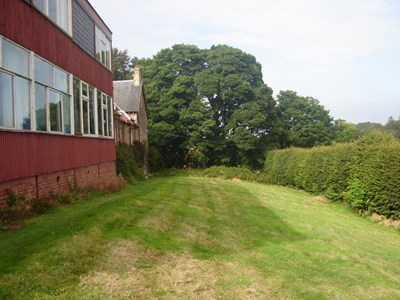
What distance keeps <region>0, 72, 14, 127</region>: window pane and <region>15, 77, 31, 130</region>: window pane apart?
0.83ft

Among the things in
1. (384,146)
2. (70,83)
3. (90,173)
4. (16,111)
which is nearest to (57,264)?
(16,111)

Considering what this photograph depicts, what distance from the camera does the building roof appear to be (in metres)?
37.5

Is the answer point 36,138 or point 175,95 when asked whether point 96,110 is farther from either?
point 175,95

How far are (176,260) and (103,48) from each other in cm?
1453

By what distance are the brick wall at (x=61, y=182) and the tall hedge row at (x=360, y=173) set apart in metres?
12.2

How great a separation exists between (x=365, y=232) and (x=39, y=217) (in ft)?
36.7

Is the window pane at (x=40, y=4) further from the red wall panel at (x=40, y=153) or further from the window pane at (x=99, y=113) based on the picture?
the window pane at (x=99, y=113)

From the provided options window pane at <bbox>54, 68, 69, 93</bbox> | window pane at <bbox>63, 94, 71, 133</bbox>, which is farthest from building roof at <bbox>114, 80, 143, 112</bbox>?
window pane at <bbox>54, 68, 69, 93</bbox>

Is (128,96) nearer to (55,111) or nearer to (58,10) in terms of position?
(58,10)

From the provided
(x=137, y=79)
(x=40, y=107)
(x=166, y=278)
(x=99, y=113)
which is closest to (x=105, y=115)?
(x=99, y=113)

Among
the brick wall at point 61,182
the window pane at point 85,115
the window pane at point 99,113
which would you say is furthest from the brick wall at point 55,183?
the window pane at point 99,113

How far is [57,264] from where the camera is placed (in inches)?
229

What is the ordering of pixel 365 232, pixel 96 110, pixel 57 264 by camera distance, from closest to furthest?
pixel 57 264 → pixel 365 232 → pixel 96 110

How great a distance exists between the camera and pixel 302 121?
179 ft
